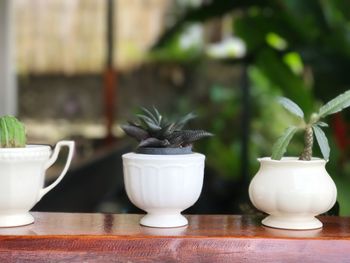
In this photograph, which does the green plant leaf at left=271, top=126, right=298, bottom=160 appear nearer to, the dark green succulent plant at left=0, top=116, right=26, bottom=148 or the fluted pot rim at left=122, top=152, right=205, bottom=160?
the fluted pot rim at left=122, top=152, right=205, bottom=160

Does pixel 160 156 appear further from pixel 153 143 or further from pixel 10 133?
pixel 10 133

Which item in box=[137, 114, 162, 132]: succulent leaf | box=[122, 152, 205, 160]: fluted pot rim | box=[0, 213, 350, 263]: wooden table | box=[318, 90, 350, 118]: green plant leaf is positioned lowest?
box=[0, 213, 350, 263]: wooden table

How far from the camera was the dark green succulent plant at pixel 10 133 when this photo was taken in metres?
0.94

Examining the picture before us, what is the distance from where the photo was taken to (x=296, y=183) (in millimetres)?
938

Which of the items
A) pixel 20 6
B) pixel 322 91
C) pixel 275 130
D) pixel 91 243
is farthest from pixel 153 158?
pixel 20 6

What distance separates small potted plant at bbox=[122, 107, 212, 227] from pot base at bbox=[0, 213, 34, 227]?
0.17m

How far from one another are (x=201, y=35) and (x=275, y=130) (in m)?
1.32

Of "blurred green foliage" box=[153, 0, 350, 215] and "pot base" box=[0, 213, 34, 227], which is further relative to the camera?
"blurred green foliage" box=[153, 0, 350, 215]

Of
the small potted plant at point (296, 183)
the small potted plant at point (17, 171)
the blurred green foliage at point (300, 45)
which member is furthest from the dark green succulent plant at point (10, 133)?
the blurred green foliage at point (300, 45)

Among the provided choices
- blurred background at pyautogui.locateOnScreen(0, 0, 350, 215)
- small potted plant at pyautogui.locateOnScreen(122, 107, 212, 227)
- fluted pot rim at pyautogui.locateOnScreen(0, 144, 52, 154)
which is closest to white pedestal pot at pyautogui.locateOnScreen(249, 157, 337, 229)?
small potted plant at pyautogui.locateOnScreen(122, 107, 212, 227)

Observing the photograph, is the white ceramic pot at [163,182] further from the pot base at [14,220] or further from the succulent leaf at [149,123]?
the pot base at [14,220]

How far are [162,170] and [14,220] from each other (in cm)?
24

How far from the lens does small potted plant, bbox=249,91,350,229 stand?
36.9 inches

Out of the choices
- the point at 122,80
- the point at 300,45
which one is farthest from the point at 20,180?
the point at 122,80
